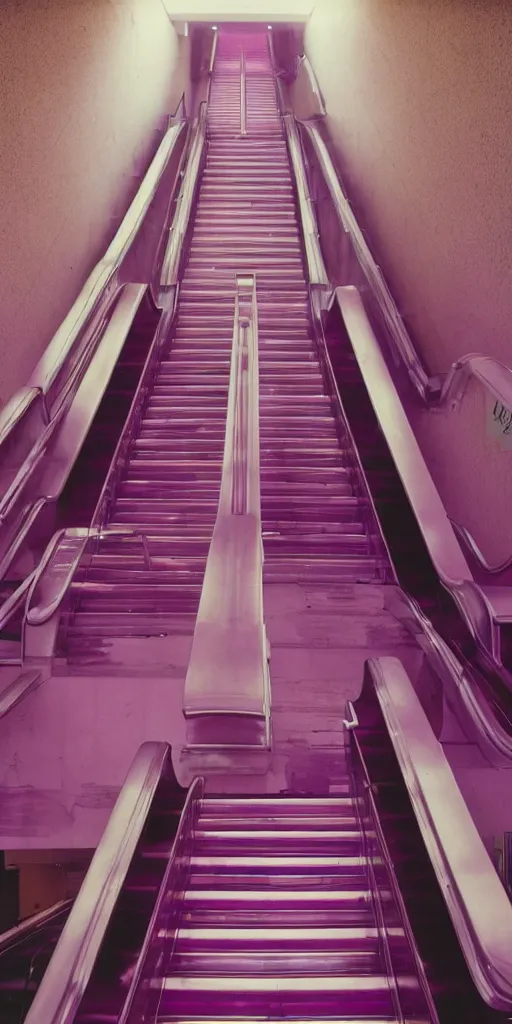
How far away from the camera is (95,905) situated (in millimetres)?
1943

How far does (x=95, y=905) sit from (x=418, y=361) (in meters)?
4.75

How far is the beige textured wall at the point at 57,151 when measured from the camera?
17.1 feet

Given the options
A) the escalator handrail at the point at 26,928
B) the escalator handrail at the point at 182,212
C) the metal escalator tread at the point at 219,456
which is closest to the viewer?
the escalator handrail at the point at 26,928

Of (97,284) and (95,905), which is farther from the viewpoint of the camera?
(97,284)

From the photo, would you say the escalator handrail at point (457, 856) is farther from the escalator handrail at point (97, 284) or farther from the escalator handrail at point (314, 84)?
the escalator handrail at point (314, 84)

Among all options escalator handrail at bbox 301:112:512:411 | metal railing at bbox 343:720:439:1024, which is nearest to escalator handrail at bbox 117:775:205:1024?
metal railing at bbox 343:720:439:1024

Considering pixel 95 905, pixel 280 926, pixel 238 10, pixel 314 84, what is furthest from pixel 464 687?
pixel 238 10

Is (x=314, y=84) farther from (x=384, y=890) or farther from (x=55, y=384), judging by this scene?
(x=384, y=890)

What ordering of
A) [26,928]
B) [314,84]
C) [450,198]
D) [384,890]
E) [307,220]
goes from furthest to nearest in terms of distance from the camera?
[314,84] → [307,220] → [450,198] → [26,928] → [384,890]

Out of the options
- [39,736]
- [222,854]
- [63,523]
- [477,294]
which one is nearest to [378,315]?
[477,294]

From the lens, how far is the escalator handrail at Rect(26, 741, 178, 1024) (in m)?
1.68

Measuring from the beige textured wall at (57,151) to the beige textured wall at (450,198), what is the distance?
258 cm

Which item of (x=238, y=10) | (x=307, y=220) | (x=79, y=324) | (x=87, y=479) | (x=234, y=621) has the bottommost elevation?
(x=234, y=621)

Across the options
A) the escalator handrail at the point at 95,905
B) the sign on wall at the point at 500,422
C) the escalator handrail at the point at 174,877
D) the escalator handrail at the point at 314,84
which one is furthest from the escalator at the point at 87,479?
the escalator handrail at the point at 314,84
